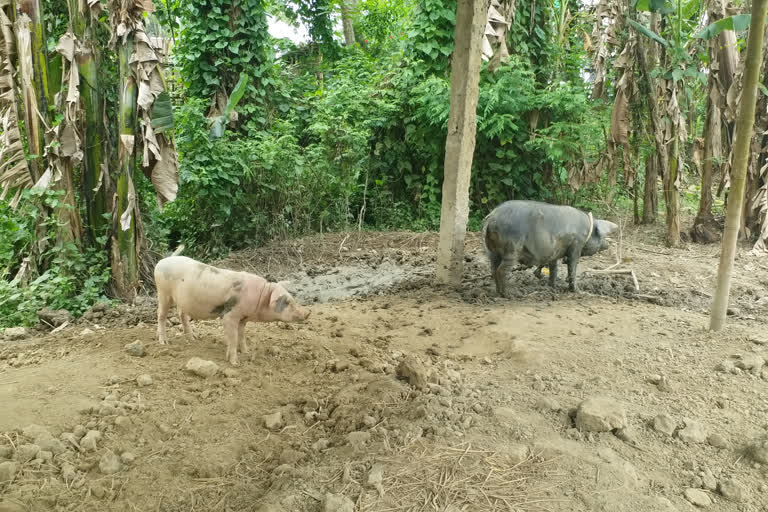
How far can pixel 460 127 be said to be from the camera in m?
5.97

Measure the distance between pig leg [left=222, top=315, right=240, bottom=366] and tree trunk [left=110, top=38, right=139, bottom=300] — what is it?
2628 millimetres

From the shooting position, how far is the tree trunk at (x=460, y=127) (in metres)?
5.77

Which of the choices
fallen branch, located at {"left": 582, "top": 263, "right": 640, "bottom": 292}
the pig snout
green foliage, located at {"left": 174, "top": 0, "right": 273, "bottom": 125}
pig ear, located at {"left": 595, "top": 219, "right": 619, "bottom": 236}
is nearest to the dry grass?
the pig snout

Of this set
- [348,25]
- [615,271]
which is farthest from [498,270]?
[348,25]

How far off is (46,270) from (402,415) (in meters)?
4.91

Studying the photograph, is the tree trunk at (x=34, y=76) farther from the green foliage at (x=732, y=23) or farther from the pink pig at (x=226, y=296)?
the green foliage at (x=732, y=23)

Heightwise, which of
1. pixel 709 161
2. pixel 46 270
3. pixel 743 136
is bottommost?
pixel 46 270

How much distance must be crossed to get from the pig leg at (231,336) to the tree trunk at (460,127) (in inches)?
113

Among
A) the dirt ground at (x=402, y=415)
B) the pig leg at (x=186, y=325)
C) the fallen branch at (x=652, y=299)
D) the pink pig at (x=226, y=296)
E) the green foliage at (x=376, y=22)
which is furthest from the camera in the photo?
the green foliage at (x=376, y=22)

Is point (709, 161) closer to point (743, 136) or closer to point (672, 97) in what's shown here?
point (672, 97)

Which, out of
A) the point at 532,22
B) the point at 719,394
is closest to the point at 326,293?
the point at 719,394

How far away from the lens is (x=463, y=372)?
383cm

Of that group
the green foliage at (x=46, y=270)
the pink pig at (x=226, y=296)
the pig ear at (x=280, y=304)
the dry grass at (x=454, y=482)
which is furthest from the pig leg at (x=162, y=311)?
the dry grass at (x=454, y=482)

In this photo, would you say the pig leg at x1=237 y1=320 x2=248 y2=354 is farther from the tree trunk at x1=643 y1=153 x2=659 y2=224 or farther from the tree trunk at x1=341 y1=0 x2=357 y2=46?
the tree trunk at x1=341 y1=0 x2=357 y2=46
